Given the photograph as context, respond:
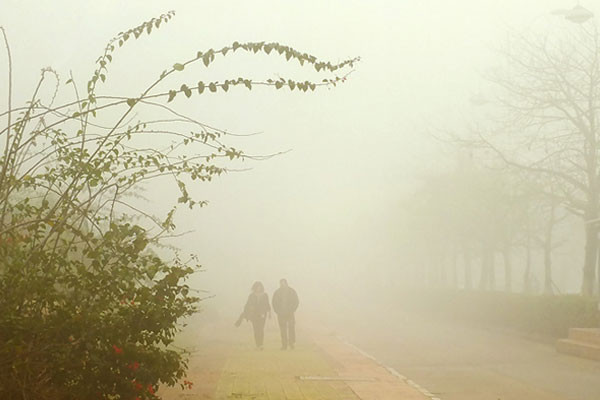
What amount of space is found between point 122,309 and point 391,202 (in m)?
59.4

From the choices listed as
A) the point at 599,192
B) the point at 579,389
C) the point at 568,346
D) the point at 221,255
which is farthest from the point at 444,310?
the point at 221,255

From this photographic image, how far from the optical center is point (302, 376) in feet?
49.8

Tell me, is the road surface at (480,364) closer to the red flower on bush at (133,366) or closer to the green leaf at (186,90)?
the red flower on bush at (133,366)

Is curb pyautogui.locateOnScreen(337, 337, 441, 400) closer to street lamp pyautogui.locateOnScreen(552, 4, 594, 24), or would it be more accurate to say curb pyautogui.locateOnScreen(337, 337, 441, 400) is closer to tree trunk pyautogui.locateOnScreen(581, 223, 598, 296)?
tree trunk pyautogui.locateOnScreen(581, 223, 598, 296)

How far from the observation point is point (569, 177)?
2614 cm

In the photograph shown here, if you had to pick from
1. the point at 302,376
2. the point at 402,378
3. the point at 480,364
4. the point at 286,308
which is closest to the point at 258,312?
the point at 286,308

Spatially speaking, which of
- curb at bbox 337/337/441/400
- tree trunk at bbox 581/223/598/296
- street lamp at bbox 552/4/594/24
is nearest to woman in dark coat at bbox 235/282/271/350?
curb at bbox 337/337/441/400

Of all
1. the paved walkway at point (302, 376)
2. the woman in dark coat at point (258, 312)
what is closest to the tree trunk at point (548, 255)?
the paved walkway at point (302, 376)

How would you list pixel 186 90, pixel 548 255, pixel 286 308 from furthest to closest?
pixel 548 255 < pixel 286 308 < pixel 186 90

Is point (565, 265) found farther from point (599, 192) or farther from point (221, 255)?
point (221, 255)

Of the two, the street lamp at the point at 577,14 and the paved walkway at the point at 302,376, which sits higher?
the street lamp at the point at 577,14

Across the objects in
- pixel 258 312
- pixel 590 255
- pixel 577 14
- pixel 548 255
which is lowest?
pixel 258 312

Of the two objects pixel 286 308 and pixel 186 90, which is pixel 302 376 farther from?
pixel 186 90

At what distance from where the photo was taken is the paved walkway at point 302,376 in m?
12.6
